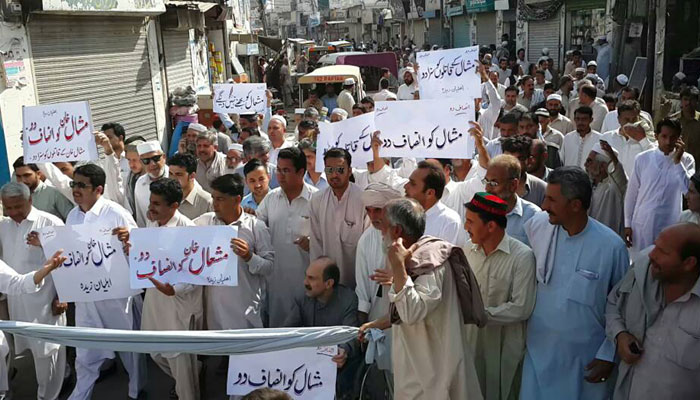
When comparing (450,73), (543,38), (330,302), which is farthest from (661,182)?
(543,38)

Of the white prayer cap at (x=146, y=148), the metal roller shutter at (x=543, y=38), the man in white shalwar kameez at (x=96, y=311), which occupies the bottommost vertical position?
the man in white shalwar kameez at (x=96, y=311)

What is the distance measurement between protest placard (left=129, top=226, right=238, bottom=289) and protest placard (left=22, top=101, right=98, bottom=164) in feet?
7.05

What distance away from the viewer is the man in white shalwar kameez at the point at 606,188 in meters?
5.53

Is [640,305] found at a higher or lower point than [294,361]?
higher

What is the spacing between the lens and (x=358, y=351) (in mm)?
4137

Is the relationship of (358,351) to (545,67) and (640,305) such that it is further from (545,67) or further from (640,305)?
(545,67)

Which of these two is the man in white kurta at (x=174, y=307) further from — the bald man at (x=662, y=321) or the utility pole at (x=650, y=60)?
the utility pole at (x=650, y=60)

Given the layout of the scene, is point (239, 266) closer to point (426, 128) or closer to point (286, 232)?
point (286, 232)

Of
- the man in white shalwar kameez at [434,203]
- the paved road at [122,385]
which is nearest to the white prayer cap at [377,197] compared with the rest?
the man in white shalwar kameez at [434,203]

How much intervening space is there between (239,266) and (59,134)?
244 cm

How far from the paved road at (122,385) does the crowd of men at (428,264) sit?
20cm

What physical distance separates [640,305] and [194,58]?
43.6 feet

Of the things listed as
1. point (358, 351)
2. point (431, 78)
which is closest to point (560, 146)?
point (431, 78)

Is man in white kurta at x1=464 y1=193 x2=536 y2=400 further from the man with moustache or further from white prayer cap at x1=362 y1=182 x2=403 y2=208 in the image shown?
white prayer cap at x1=362 y1=182 x2=403 y2=208
